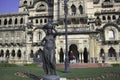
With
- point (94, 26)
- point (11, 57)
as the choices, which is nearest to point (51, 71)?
point (94, 26)

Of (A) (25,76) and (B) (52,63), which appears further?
(A) (25,76)

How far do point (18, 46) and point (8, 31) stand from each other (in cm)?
546

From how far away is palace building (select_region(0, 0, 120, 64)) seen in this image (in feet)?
154

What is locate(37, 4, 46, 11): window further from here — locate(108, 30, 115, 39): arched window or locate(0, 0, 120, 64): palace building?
locate(108, 30, 115, 39): arched window

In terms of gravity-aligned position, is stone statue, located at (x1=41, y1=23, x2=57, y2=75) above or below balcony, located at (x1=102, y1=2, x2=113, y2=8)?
below

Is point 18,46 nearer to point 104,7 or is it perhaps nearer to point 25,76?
point 104,7

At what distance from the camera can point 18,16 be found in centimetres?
5850

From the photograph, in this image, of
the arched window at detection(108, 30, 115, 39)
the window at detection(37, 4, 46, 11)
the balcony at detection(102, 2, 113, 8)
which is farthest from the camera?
the window at detection(37, 4, 46, 11)

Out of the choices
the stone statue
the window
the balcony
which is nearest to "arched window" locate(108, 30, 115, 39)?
the balcony

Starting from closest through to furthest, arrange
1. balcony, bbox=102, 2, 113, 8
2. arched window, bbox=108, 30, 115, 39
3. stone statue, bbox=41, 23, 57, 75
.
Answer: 1. stone statue, bbox=41, 23, 57, 75
2. arched window, bbox=108, 30, 115, 39
3. balcony, bbox=102, 2, 113, 8

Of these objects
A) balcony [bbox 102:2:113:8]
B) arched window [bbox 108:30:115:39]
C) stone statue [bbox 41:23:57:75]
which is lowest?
stone statue [bbox 41:23:57:75]

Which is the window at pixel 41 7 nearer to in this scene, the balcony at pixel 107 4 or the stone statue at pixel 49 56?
the balcony at pixel 107 4

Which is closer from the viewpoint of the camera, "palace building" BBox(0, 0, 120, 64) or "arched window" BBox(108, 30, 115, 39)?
"palace building" BBox(0, 0, 120, 64)

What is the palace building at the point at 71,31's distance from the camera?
4706cm
